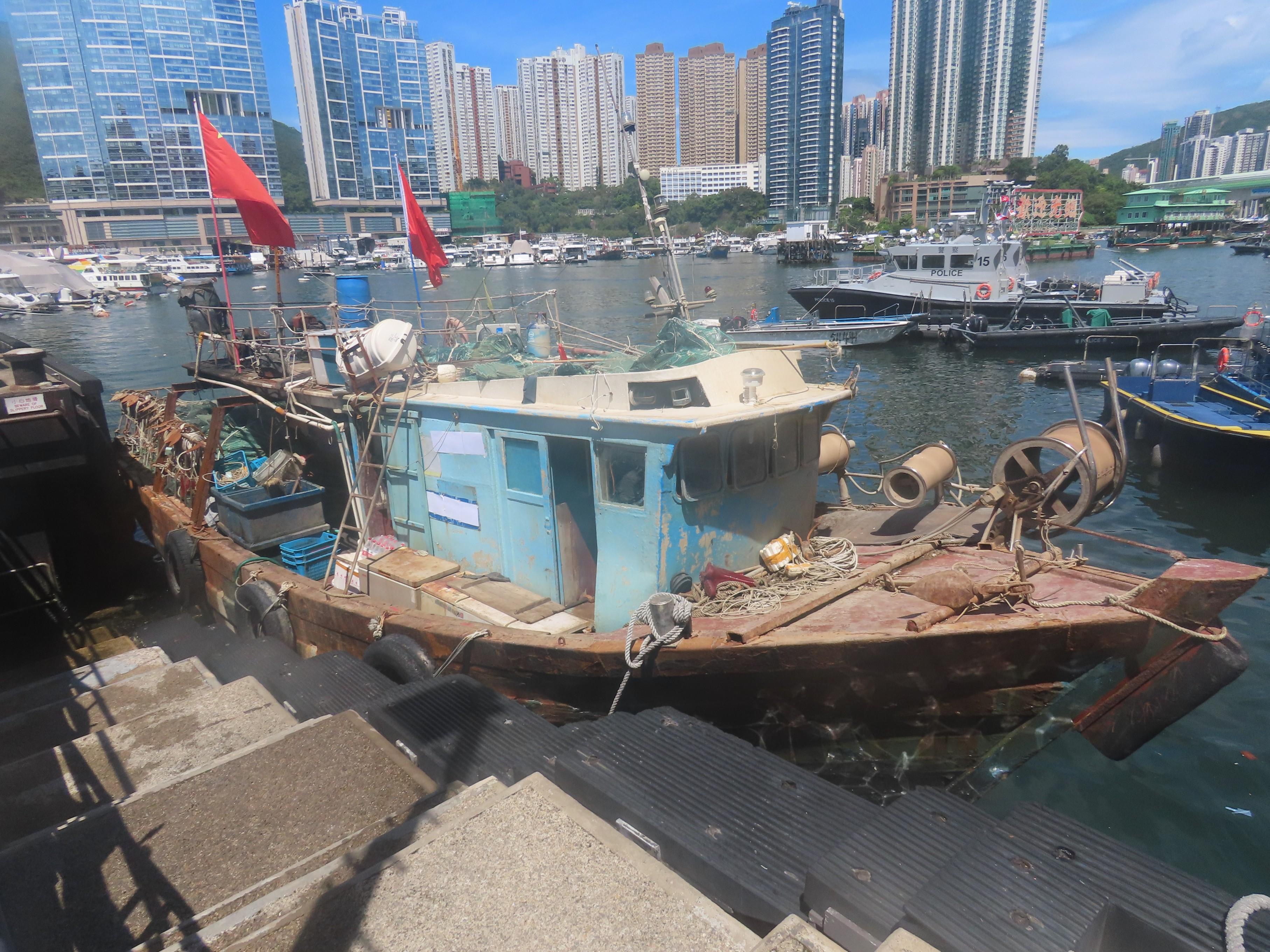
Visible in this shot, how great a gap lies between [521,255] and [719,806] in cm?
11691

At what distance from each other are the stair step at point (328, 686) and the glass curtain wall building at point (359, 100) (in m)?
100

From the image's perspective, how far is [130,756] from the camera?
4691mm

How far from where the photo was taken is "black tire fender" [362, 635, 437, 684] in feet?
21.5

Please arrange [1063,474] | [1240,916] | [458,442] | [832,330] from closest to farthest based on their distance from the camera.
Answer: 1. [1240,916]
2. [1063,474]
3. [458,442]
4. [832,330]

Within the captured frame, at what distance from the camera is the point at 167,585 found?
12.0 metres

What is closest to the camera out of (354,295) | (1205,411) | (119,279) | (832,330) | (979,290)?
(354,295)

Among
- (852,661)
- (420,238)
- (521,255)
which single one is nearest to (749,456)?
(852,661)

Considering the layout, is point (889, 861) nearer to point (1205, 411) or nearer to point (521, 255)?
point (1205, 411)

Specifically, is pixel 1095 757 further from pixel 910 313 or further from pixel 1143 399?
pixel 910 313

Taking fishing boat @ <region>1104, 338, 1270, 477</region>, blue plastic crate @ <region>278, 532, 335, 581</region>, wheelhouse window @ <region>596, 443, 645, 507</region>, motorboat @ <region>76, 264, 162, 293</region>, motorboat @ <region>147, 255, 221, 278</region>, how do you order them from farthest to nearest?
1. motorboat @ <region>147, 255, 221, 278</region>
2. motorboat @ <region>76, 264, 162, 293</region>
3. fishing boat @ <region>1104, 338, 1270, 477</region>
4. blue plastic crate @ <region>278, 532, 335, 581</region>
5. wheelhouse window @ <region>596, 443, 645, 507</region>

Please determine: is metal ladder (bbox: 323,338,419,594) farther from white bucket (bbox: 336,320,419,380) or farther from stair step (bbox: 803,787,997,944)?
stair step (bbox: 803,787,997,944)

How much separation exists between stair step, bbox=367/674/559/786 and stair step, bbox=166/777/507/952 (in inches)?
11.3

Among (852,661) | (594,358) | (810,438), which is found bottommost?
(852,661)

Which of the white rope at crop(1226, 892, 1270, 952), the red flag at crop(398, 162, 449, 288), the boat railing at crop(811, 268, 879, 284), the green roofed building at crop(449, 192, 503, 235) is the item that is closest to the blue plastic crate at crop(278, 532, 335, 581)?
the red flag at crop(398, 162, 449, 288)
